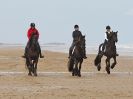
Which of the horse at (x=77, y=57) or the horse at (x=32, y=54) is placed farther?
the horse at (x=32, y=54)

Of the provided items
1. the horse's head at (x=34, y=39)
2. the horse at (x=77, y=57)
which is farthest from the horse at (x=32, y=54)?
the horse at (x=77, y=57)

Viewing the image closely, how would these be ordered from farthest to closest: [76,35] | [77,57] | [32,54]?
[32,54], [77,57], [76,35]

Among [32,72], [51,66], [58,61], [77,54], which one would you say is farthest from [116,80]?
[58,61]

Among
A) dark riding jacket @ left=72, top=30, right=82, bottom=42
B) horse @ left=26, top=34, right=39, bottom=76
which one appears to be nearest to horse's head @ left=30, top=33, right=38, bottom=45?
horse @ left=26, top=34, right=39, bottom=76

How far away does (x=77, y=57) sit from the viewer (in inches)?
1168

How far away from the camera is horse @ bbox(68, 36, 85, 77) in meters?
29.1

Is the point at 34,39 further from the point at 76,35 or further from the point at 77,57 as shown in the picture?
the point at 77,57

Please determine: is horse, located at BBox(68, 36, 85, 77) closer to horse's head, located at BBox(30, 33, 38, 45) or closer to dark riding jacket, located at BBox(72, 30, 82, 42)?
dark riding jacket, located at BBox(72, 30, 82, 42)

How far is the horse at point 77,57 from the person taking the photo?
29.1m

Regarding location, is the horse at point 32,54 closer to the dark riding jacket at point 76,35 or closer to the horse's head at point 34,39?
the horse's head at point 34,39

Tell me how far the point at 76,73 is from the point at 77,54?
96cm

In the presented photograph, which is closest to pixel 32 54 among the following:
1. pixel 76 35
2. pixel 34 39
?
pixel 34 39

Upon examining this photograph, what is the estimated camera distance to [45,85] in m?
24.3

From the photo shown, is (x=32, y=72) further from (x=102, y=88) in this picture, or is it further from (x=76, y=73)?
(x=102, y=88)
